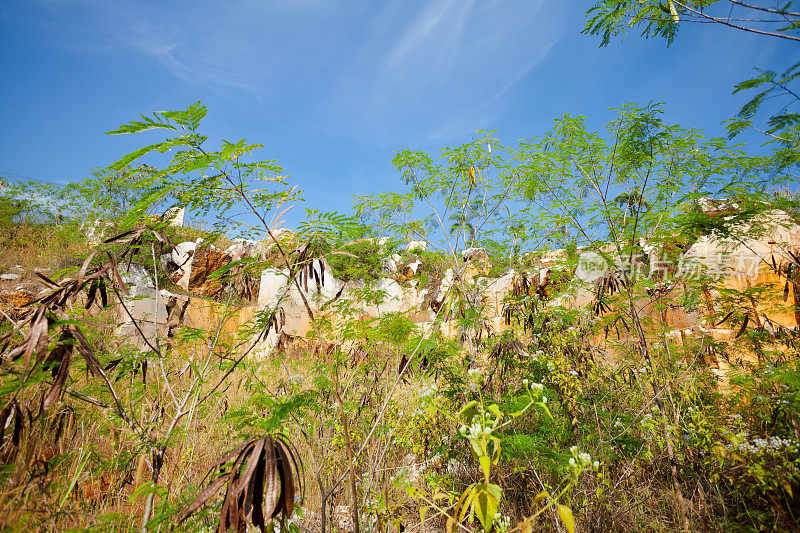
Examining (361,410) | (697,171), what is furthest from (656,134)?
(361,410)

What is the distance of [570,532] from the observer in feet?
2.77

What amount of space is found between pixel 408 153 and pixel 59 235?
36.5ft

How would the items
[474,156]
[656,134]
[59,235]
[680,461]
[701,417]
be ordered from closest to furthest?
[701,417] → [680,461] → [656,134] → [474,156] → [59,235]

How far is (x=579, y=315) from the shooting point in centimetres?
253

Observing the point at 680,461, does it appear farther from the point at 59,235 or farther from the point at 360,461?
the point at 59,235

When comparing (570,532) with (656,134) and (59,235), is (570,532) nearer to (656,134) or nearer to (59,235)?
(656,134)

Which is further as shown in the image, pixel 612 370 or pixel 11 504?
pixel 612 370

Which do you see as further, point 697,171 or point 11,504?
point 697,171

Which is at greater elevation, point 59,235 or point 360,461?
point 59,235

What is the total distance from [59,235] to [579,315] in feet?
41.1

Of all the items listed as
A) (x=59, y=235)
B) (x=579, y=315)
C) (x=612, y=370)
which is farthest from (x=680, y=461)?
(x=59, y=235)

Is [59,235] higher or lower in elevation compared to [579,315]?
higher

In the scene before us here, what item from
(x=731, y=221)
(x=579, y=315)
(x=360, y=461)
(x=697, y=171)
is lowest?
(x=360, y=461)

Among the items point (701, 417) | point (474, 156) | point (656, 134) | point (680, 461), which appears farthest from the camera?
point (474, 156)
